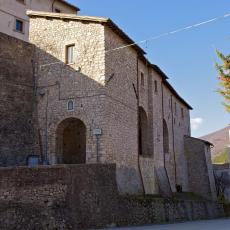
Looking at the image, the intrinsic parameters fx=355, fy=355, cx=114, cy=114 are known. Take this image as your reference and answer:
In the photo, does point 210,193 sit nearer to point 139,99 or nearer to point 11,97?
point 139,99

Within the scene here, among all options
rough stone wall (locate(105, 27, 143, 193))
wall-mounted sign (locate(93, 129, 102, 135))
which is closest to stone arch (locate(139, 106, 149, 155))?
rough stone wall (locate(105, 27, 143, 193))

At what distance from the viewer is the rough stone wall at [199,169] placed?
28531mm

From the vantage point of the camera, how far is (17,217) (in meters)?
11.3

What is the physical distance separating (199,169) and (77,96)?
16.3m

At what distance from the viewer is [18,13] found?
2641 centimetres

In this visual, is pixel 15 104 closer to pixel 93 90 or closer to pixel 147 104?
pixel 93 90

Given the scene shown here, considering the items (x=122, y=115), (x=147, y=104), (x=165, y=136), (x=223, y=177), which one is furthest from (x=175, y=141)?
(x=122, y=115)

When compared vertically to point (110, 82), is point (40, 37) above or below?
above

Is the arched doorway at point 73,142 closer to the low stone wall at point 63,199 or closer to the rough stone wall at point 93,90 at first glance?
the rough stone wall at point 93,90

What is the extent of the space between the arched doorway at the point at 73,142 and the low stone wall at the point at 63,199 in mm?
3941

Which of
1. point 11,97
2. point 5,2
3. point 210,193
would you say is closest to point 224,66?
point 11,97

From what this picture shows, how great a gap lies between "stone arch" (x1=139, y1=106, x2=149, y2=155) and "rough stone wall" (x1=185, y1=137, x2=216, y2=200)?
9.53m

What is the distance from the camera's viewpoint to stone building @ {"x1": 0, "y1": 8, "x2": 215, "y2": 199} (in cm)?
1644

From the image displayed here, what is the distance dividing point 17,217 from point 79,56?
866 centimetres
